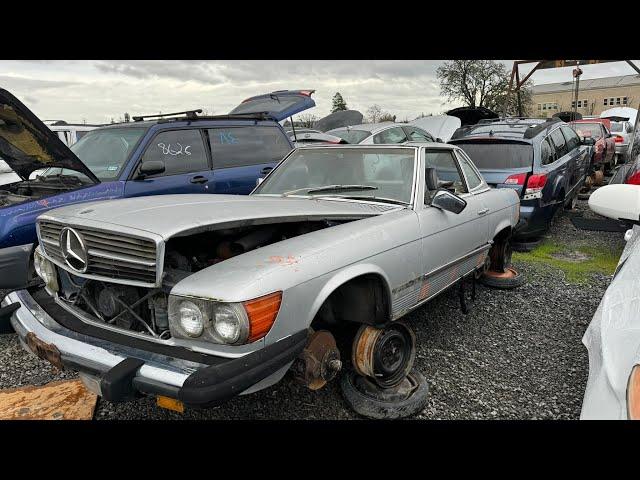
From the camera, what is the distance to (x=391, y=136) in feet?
32.6

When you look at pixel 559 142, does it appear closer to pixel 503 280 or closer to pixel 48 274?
pixel 503 280

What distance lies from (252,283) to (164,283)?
0.54 metres

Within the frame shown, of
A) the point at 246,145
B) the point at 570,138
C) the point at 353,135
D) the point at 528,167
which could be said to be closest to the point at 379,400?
the point at 246,145

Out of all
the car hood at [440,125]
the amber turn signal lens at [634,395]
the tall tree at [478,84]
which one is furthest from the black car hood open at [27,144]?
the tall tree at [478,84]

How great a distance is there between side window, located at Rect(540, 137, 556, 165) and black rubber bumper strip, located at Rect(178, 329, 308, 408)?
552 cm

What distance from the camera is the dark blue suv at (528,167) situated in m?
5.94

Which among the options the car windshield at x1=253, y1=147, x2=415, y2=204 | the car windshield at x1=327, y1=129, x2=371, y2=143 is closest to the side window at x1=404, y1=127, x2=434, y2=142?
the car windshield at x1=327, y1=129, x2=371, y2=143

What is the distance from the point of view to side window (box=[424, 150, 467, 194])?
154 inches

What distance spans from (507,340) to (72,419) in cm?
326

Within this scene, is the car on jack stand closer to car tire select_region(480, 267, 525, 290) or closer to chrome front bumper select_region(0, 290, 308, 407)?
chrome front bumper select_region(0, 290, 308, 407)

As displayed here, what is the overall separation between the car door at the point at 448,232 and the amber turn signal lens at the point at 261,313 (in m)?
1.40

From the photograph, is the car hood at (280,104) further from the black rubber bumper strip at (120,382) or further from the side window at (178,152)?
the black rubber bumper strip at (120,382)

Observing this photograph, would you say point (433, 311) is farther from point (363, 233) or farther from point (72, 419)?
point (72, 419)

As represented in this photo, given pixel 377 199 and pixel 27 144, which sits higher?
pixel 27 144
